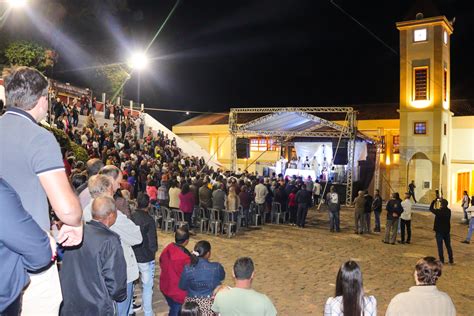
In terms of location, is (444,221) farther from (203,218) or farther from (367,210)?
(203,218)

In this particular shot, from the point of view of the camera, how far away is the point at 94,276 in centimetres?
308

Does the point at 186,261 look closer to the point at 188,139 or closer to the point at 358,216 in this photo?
the point at 358,216

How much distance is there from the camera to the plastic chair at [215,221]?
41.3ft

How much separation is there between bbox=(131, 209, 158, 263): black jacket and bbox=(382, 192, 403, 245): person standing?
9060 millimetres

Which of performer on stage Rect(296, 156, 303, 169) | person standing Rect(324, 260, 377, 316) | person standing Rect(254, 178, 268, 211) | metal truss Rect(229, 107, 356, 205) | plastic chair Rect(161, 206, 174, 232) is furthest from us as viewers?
performer on stage Rect(296, 156, 303, 169)

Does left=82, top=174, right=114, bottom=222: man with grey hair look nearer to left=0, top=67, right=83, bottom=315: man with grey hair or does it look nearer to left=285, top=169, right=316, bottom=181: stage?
left=0, top=67, right=83, bottom=315: man with grey hair

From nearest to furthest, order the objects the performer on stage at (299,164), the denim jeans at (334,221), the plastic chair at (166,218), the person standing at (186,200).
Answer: the person standing at (186,200)
the plastic chair at (166,218)
the denim jeans at (334,221)
the performer on stage at (299,164)

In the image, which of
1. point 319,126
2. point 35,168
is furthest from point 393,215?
point 319,126

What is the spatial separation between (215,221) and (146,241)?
7.42 m

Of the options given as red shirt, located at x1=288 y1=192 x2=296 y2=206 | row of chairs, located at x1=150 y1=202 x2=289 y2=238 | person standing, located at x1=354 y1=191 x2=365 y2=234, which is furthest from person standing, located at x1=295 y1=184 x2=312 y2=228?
row of chairs, located at x1=150 y1=202 x2=289 y2=238

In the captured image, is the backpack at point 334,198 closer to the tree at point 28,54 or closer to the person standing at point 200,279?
the person standing at point 200,279

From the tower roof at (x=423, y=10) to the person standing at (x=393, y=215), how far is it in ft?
57.9

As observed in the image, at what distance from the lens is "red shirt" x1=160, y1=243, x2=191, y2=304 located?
466cm

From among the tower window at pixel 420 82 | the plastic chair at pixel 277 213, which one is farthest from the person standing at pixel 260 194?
the tower window at pixel 420 82
